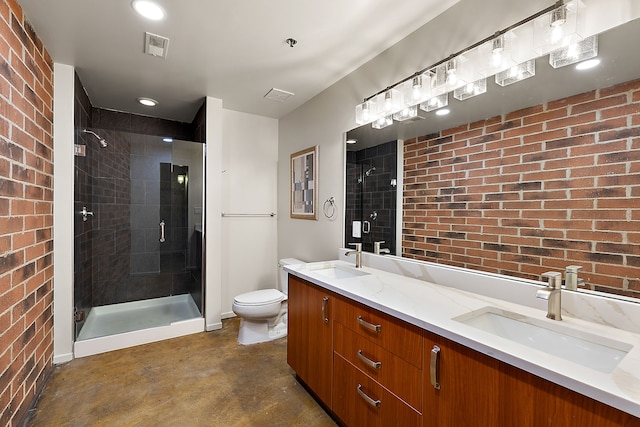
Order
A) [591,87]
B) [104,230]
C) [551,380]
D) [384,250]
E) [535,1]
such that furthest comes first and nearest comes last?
1. [104,230]
2. [384,250]
3. [535,1]
4. [591,87]
5. [551,380]

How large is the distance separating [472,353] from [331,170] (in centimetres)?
189

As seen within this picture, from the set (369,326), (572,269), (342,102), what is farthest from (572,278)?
(342,102)

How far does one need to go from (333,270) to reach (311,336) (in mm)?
566

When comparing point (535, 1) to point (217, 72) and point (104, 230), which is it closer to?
point (217, 72)

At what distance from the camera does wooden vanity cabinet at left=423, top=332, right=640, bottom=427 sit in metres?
0.72

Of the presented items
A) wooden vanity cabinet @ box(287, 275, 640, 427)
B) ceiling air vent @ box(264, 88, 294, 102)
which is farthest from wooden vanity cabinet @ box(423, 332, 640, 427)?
ceiling air vent @ box(264, 88, 294, 102)

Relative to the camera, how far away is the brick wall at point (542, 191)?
1.07 meters

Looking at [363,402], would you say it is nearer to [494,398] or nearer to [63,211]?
[494,398]

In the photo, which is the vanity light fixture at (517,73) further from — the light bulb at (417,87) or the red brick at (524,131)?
the light bulb at (417,87)

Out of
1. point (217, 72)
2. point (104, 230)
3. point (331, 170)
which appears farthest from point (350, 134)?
point (104, 230)

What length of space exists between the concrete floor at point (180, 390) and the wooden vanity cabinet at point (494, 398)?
909 mm

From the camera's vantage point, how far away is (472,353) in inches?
37.6

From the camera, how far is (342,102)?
98.5 inches

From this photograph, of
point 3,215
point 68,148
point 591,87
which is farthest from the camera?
point 68,148
